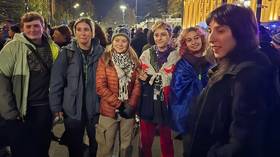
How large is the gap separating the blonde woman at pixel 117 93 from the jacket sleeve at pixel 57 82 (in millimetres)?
492

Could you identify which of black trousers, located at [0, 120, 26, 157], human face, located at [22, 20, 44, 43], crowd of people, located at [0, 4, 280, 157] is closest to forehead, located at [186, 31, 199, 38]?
crowd of people, located at [0, 4, 280, 157]

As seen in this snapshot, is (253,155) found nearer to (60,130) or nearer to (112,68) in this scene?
(112,68)

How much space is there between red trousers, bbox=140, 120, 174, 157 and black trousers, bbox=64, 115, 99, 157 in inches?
29.3

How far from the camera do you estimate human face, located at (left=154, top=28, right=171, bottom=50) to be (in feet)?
17.1

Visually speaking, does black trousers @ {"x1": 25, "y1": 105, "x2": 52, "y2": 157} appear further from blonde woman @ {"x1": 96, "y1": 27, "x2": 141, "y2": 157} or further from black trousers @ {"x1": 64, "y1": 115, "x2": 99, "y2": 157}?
blonde woman @ {"x1": 96, "y1": 27, "x2": 141, "y2": 157}

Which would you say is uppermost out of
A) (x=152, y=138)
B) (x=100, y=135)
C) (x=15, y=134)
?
(x=15, y=134)

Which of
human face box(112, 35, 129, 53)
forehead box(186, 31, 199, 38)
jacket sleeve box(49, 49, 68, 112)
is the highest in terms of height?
forehead box(186, 31, 199, 38)

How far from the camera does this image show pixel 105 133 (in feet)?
16.4

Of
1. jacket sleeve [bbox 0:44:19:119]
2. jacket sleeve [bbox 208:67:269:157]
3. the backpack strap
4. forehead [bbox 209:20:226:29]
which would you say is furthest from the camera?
the backpack strap

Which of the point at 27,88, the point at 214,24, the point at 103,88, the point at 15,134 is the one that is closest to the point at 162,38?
the point at 103,88

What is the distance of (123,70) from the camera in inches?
199

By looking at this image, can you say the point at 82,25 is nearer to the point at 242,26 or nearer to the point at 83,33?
the point at 83,33

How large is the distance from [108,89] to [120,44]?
2.33 feet

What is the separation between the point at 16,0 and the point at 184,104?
2005 centimetres
